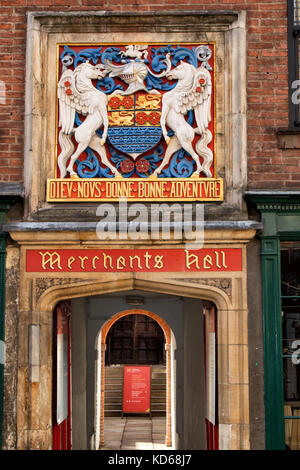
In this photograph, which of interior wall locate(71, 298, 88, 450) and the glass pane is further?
interior wall locate(71, 298, 88, 450)

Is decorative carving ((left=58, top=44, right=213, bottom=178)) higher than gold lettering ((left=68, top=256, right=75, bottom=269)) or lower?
higher

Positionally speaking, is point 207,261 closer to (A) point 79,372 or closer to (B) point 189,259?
(B) point 189,259

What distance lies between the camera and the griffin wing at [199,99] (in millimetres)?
7113

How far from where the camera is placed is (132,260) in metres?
6.91

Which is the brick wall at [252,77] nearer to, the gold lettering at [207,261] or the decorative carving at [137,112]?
the decorative carving at [137,112]

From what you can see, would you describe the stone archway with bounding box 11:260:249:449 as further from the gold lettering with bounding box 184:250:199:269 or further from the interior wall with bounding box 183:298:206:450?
the interior wall with bounding box 183:298:206:450

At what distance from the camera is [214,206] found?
698 cm

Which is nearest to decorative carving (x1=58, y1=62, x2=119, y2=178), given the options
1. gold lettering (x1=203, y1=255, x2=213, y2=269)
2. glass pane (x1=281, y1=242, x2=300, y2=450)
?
gold lettering (x1=203, y1=255, x2=213, y2=269)

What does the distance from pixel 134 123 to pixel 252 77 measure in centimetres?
144

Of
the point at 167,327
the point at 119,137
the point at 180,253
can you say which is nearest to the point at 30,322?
the point at 180,253

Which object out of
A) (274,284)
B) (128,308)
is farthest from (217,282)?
(128,308)

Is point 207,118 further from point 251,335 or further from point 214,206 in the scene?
point 251,335

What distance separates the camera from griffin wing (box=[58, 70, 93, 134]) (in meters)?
7.13

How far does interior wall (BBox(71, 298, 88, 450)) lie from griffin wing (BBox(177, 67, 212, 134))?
4.01 metres
